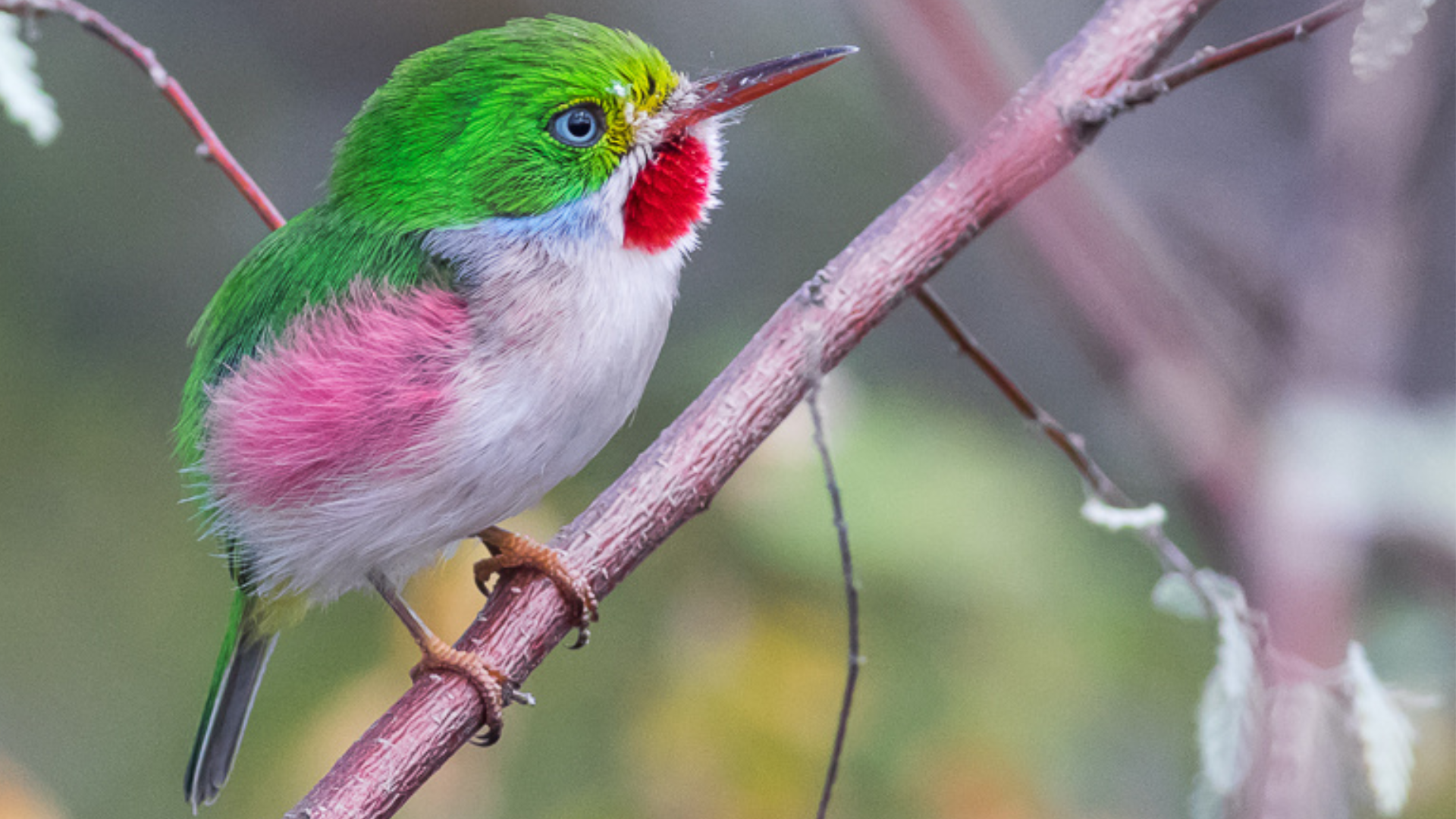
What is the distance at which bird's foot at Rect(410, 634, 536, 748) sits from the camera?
1565 millimetres

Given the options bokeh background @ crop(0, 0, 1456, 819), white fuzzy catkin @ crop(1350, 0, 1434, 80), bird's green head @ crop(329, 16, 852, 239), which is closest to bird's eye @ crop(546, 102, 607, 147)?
bird's green head @ crop(329, 16, 852, 239)

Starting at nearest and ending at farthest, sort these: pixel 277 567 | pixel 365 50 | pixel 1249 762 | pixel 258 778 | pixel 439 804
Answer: pixel 1249 762
pixel 277 567
pixel 439 804
pixel 258 778
pixel 365 50

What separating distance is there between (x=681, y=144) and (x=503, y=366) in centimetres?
30

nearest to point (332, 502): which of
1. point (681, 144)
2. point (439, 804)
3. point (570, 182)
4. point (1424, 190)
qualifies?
point (570, 182)

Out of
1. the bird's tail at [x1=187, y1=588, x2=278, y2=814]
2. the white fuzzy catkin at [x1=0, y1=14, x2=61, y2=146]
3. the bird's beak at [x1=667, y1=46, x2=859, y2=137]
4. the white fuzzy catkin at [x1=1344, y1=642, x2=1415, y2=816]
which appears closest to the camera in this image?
the white fuzzy catkin at [x1=0, y1=14, x2=61, y2=146]

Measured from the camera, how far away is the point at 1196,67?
1334 mm

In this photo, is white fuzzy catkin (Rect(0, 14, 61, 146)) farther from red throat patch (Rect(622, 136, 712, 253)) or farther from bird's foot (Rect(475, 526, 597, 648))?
bird's foot (Rect(475, 526, 597, 648))

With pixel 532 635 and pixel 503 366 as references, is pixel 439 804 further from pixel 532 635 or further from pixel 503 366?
pixel 503 366

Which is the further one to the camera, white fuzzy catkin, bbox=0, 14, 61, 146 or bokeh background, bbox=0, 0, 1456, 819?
bokeh background, bbox=0, 0, 1456, 819

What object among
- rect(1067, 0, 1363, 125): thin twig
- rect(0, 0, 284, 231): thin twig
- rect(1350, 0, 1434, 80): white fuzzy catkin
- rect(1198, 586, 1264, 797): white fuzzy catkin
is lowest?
rect(1198, 586, 1264, 797): white fuzzy catkin

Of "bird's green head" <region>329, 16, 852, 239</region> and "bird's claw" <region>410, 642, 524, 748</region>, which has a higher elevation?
"bird's green head" <region>329, 16, 852, 239</region>

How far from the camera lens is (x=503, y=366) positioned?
1542mm

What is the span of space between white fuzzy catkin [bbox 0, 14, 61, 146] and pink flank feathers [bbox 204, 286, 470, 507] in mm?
528

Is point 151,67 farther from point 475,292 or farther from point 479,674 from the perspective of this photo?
point 479,674
